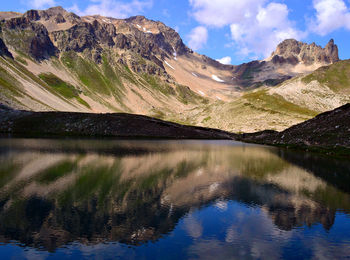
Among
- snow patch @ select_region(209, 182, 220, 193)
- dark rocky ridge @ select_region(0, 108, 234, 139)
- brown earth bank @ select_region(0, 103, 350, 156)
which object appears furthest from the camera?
dark rocky ridge @ select_region(0, 108, 234, 139)

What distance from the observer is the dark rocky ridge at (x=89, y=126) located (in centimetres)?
12275

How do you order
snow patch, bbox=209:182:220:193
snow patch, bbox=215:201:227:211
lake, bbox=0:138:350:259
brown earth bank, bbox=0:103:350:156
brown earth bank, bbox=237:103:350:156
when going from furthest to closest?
brown earth bank, bbox=0:103:350:156
brown earth bank, bbox=237:103:350:156
snow patch, bbox=209:182:220:193
snow patch, bbox=215:201:227:211
lake, bbox=0:138:350:259

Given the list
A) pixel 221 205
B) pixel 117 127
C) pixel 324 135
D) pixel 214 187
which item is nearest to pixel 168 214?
pixel 221 205

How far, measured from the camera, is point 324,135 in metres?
83.2

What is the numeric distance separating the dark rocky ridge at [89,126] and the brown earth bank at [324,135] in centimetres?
4181

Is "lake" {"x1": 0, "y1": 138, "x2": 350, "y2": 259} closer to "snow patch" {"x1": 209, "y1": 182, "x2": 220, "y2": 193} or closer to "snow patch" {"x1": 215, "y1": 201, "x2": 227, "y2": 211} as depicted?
"snow patch" {"x1": 215, "y1": 201, "x2": 227, "y2": 211}

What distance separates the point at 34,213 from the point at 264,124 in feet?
589

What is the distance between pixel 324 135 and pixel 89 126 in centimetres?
9013

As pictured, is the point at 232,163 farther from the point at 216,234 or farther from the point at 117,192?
the point at 216,234

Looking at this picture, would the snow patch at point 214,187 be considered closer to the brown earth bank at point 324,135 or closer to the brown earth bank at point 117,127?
the brown earth bank at point 324,135

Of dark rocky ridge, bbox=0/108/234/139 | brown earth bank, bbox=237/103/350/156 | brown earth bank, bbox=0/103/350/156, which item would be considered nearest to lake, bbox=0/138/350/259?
brown earth bank, bbox=237/103/350/156

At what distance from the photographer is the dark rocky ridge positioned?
123m

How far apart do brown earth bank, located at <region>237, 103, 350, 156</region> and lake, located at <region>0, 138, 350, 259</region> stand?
34.4 m

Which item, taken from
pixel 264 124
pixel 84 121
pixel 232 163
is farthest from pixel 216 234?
pixel 264 124
